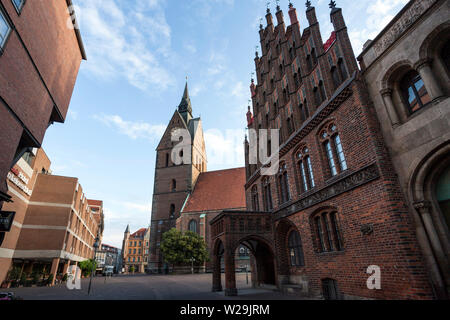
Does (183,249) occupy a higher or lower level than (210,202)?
lower

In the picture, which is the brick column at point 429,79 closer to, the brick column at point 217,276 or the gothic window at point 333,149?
the gothic window at point 333,149

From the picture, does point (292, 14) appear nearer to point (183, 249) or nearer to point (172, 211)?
point (183, 249)

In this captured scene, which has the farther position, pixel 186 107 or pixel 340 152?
pixel 186 107

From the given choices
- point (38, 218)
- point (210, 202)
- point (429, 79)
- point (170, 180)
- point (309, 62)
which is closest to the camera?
point (429, 79)

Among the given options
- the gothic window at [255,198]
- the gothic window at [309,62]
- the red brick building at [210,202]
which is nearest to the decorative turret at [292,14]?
the gothic window at [309,62]

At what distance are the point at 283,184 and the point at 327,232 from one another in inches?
183

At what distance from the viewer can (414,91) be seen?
7922mm

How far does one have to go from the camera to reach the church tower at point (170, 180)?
4578 centimetres

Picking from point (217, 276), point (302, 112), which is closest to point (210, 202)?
point (217, 276)
